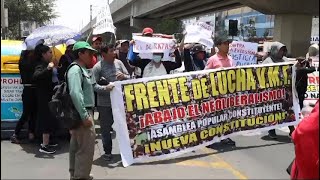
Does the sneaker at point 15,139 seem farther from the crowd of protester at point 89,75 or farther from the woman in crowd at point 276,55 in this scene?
the woman in crowd at point 276,55

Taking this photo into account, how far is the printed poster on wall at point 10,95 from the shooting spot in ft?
25.5

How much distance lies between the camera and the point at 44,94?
7125 mm

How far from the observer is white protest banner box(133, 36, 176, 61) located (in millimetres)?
7754

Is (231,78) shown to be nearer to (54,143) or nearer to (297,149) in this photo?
(54,143)

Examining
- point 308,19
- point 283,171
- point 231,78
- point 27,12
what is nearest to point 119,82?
point 231,78

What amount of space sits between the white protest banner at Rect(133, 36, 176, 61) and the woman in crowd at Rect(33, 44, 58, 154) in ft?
4.91

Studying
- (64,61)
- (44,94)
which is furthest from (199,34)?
(44,94)

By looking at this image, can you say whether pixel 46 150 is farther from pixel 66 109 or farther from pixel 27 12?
pixel 27 12

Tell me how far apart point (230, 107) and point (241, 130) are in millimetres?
434

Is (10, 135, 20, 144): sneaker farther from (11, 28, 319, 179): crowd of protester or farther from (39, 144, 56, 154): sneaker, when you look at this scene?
(39, 144, 56, 154): sneaker

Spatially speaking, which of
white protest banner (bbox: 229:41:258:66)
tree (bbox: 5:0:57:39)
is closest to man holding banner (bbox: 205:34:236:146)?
white protest banner (bbox: 229:41:258:66)

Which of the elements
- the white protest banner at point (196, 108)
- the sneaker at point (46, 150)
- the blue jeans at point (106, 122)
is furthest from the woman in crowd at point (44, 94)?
the white protest banner at point (196, 108)

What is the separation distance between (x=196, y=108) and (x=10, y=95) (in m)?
3.11

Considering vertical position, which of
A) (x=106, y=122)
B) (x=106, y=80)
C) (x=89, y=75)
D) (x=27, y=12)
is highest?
(x=27, y=12)
